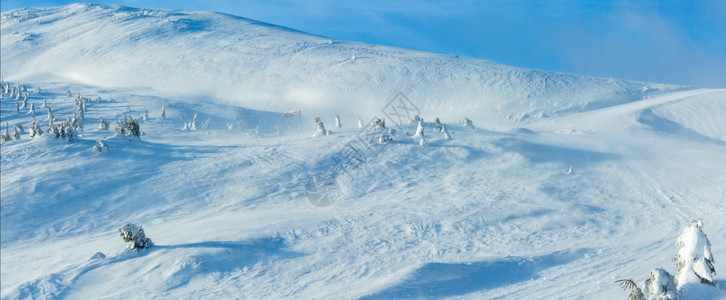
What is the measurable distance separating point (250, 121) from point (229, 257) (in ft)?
70.2

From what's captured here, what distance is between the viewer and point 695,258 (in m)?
7.92

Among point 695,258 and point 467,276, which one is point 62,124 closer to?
point 467,276

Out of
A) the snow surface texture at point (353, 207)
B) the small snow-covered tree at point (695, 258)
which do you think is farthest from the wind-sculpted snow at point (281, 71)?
the small snow-covered tree at point (695, 258)

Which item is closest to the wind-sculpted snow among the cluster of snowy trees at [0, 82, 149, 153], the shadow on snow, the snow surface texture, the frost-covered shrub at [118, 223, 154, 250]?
the snow surface texture

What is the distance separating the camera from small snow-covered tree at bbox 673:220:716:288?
7.80 metres

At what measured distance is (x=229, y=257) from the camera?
10.3 m

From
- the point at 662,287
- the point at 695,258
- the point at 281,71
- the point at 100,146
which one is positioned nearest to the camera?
the point at 662,287

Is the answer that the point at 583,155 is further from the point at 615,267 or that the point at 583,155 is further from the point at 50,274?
the point at 50,274

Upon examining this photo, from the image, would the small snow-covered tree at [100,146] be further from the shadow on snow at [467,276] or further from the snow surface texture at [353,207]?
the shadow on snow at [467,276]

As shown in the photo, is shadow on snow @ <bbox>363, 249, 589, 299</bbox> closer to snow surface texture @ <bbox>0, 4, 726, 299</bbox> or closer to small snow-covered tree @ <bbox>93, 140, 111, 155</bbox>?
snow surface texture @ <bbox>0, 4, 726, 299</bbox>

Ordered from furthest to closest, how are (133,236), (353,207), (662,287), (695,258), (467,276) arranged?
(353,207) < (133,236) < (467,276) < (695,258) < (662,287)

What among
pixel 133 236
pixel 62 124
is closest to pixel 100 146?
pixel 62 124

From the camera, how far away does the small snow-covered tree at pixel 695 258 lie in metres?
7.80

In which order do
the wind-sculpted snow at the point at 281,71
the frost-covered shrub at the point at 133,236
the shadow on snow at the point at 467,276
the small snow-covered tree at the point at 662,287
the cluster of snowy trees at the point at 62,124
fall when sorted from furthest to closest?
the wind-sculpted snow at the point at 281,71 → the cluster of snowy trees at the point at 62,124 → the frost-covered shrub at the point at 133,236 → the shadow on snow at the point at 467,276 → the small snow-covered tree at the point at 662,287
